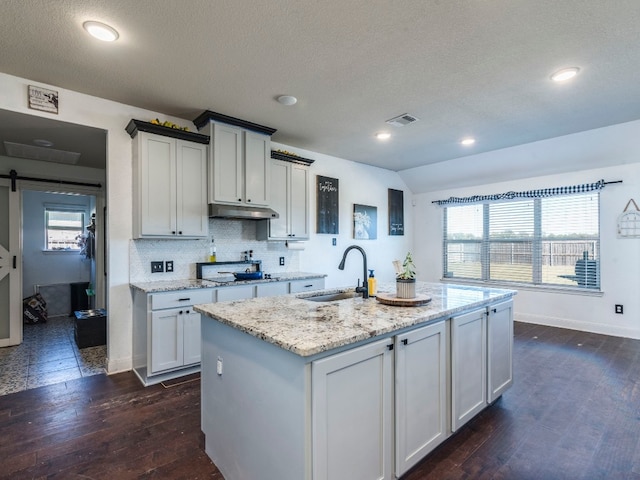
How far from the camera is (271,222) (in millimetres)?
4102

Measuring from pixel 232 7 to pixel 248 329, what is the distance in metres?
1.81

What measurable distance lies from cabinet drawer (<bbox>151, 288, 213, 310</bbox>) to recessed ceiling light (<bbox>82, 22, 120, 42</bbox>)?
196 centimetres

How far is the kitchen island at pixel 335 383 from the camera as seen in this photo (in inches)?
52.5

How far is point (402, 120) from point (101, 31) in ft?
9.15

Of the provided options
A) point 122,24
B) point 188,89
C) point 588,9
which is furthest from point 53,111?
point 588,9

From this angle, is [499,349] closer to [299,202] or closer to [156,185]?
[299,202]

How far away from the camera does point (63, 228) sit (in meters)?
6.33

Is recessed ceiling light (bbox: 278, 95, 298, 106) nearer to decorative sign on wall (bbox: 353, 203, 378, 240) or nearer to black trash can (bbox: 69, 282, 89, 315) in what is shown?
decorative sign on wall (bbox: 353, 203, 378, 240)

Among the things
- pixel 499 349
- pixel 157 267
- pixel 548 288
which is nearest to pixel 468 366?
pixel 499 349

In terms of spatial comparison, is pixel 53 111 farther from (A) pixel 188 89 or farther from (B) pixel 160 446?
(B) pixel 160 446

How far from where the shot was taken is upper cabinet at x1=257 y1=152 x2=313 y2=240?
411 centimetres

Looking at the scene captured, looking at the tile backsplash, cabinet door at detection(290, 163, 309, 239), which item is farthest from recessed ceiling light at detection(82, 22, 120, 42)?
cabinet door at detection(290, 163, 309, 239)

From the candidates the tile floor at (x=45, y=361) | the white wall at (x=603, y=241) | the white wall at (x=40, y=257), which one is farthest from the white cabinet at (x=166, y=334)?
the white wall at (x=603, y=241)

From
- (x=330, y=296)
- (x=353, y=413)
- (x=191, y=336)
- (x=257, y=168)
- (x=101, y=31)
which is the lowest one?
(x=191, y=336)
